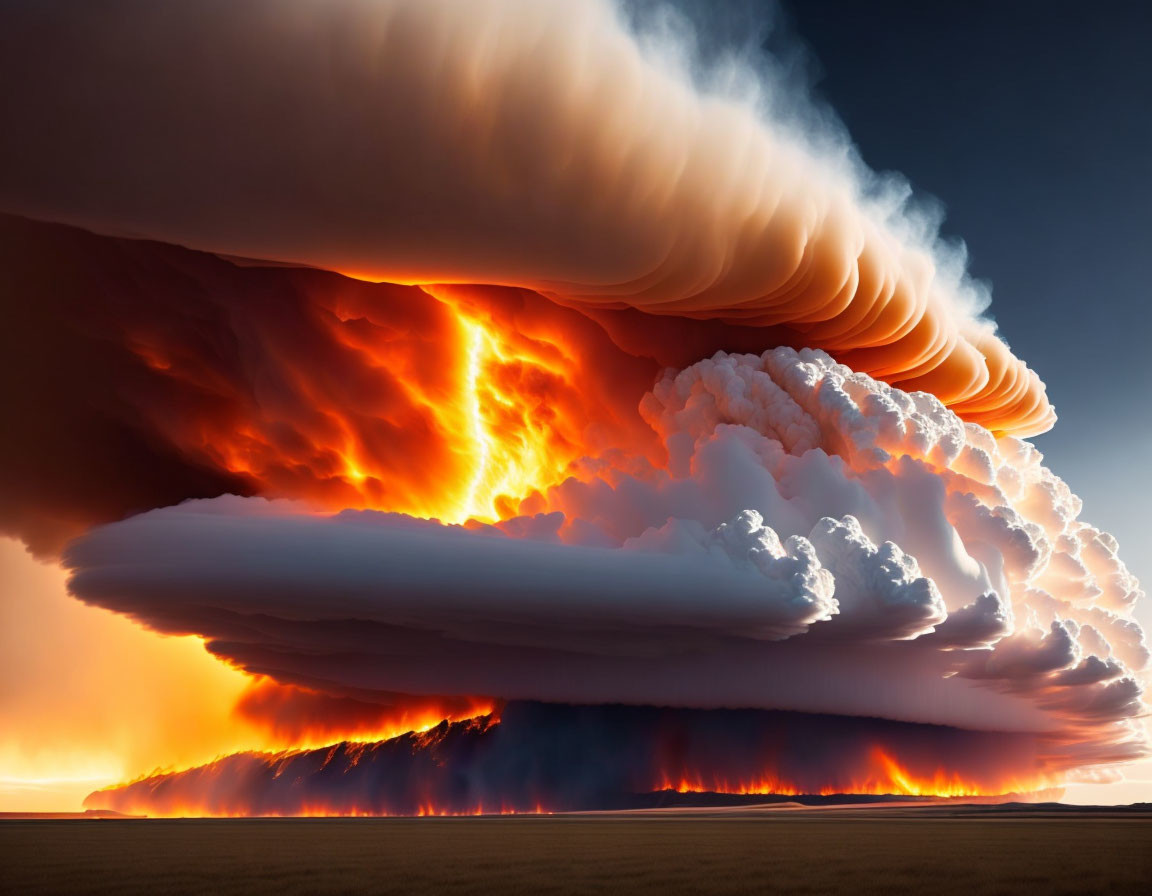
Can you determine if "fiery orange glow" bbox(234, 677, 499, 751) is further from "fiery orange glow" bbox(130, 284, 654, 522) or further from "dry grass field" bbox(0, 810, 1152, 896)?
"dry grass field" bbox(0, 810, 1152, 896)

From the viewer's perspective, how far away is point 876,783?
46.6 meters

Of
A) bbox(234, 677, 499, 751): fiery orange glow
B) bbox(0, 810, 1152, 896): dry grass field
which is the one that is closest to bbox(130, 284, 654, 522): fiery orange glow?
bbox(234, 677, 499, 751): fiery orange glow

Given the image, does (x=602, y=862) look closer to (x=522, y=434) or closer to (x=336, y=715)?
(x=522, y=434)

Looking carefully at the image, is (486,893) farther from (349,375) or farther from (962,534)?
(962,534)

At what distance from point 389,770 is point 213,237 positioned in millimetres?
29838

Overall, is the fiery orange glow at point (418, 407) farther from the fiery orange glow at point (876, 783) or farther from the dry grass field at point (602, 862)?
the dry grass field at point (602, 862)

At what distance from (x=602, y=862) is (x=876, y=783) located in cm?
3717

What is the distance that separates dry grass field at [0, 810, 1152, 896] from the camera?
10.8 m

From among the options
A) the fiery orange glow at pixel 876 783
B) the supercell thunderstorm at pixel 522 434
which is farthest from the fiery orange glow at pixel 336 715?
the fiery orange glow at pixel 876 783

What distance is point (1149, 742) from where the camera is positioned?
5478cm

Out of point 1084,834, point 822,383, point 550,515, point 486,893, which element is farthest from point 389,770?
point 486,893

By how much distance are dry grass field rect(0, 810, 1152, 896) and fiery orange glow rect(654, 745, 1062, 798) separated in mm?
26341

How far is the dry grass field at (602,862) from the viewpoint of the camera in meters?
10.8

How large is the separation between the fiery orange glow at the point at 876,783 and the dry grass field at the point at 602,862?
2634 centimetres
